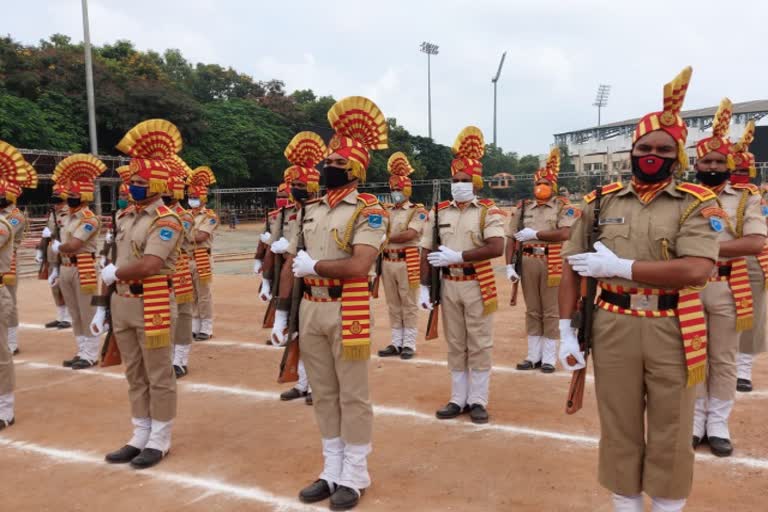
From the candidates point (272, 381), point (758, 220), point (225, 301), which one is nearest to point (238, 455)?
point (272, 381)

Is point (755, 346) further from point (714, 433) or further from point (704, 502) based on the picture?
point (704, 502)

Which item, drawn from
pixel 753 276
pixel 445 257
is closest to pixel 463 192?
pixel 445 257

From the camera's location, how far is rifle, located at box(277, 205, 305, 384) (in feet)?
14.4

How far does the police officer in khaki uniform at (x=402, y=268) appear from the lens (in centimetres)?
834

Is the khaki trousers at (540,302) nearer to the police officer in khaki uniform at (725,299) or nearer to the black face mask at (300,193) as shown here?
the police officer in khaki uniform at (725,299)

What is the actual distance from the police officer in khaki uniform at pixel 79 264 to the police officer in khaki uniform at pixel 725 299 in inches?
295

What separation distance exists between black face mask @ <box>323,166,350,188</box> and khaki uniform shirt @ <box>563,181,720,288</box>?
5.93 ft

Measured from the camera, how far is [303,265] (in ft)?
13.5

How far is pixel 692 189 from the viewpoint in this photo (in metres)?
3.27

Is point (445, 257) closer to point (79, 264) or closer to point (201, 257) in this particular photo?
point (201, 257)

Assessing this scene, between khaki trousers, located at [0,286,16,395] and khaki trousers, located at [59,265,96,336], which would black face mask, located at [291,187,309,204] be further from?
khaki trousers, located at [59,265,96,336]

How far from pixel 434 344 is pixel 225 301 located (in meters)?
6.25

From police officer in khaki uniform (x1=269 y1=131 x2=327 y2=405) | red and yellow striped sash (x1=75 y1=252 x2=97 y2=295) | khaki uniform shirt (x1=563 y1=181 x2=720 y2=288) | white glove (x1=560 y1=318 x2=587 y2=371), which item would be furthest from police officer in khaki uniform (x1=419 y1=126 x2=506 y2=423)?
red and yellow striped sash (x1=75 y1=252 x2=97 y2=295)

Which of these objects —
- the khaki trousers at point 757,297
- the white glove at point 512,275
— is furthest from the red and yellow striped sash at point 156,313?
the khaki trousers at point 757,297
